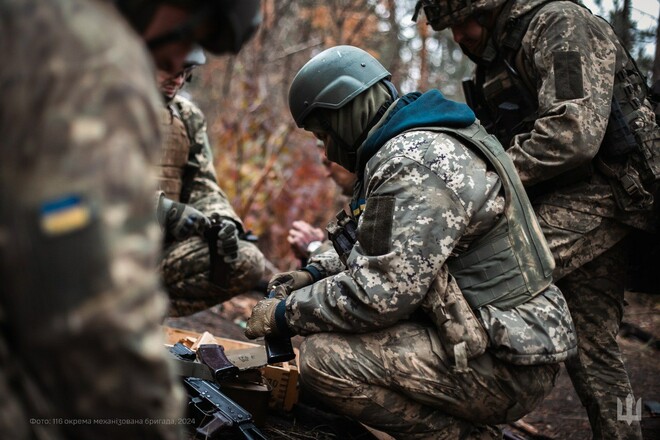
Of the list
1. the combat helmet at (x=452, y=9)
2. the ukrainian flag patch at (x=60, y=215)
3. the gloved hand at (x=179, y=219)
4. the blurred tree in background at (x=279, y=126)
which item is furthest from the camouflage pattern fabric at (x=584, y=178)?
the blurred tree in background at (x=279, y=126)

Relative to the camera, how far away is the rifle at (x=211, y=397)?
298 centimetres

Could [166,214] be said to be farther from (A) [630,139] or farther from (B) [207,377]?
(A) [630,139]

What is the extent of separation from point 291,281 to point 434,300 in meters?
0.98

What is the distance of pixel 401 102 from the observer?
339cm

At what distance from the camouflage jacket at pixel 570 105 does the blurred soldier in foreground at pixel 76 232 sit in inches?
112

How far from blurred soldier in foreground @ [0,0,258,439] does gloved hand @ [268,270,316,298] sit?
7.34 ft

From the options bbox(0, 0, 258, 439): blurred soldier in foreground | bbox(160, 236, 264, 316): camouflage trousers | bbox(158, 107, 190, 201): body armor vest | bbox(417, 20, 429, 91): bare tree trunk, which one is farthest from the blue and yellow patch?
bbox(417, 20, 429, 91): bare tree trunk

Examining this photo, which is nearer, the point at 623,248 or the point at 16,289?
the point at 16,289

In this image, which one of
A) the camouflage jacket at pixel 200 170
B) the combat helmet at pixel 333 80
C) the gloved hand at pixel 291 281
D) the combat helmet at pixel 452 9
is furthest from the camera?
the camouflage jacket at pixel 200 170

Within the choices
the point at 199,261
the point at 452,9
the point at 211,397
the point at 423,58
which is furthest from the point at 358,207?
the point at 423,58

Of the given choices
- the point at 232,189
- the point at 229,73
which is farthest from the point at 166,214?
the point at 229,73

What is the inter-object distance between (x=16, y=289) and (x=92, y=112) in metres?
0.38

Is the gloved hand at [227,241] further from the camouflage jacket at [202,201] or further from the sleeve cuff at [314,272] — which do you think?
the sleeve cuff at [314,272]

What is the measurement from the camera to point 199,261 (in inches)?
203
